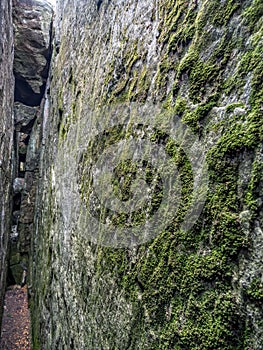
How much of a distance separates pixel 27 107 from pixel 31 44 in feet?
6.12

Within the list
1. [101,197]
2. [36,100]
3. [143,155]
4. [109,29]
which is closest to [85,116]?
[109,29]

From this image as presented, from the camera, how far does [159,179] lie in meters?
1.24

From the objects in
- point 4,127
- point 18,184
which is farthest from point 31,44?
point 18,184

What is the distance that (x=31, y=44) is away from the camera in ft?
22.7

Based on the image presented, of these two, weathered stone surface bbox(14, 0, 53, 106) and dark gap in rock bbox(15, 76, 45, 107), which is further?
dark gap in rock bbox(15, 76, 45, 107)

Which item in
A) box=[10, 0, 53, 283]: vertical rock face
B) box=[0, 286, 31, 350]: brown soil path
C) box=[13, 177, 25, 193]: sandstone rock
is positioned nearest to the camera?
box=[0, 286, 31, 350]: brown soil path

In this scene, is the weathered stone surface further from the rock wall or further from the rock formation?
the rock wall

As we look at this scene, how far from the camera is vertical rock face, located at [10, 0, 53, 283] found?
6.74 meters

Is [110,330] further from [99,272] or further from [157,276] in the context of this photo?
[157,276]

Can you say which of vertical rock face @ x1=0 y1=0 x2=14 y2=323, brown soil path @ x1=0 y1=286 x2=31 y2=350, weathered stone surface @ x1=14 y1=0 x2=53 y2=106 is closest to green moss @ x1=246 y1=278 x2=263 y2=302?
vertical rock face @ x1=0 y1=0 x2=14 y2=323

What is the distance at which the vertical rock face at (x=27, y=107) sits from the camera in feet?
22.1

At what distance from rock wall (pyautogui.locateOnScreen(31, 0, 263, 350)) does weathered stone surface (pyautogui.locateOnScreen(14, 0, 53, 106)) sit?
18.7ft

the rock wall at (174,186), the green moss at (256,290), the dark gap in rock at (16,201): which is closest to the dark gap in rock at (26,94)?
the dark gap in rock at (16,201)

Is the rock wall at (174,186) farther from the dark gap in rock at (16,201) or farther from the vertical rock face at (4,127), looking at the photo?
the dark gap in rock at (16,201)
